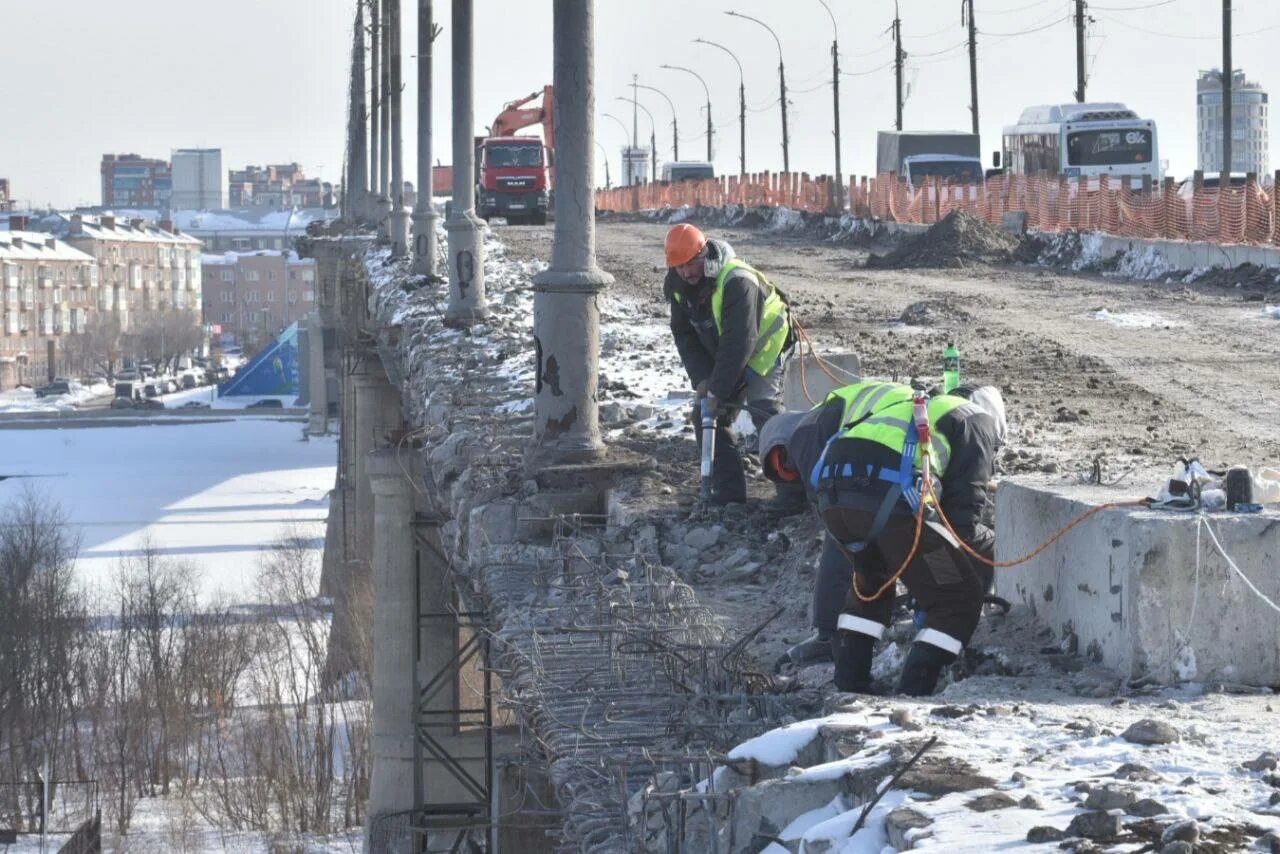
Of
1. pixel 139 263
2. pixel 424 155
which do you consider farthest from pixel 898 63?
pixel 139 263

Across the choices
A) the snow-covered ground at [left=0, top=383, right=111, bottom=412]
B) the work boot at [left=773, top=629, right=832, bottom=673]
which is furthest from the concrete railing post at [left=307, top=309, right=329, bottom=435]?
the work boot at [left=773, top=629, right=832, bottom=673]

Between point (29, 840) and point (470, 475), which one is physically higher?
point (470, 475)

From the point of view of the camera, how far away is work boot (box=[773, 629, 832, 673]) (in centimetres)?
775

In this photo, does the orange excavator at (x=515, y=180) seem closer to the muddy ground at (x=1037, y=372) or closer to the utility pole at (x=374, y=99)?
the utility pole at (x=374, y=99)

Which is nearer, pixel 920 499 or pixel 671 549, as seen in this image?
pixel 920 499

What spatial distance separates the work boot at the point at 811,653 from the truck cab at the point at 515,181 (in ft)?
150

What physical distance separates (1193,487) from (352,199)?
196ft

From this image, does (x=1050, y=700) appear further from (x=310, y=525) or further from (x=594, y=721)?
(x=310, y=525)

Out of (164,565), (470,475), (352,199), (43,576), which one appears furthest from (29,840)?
(352,199)

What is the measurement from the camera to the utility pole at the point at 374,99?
45459 millimetres

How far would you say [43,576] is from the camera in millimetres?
44688

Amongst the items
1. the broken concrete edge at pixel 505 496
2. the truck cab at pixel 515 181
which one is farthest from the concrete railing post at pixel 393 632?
the truck cab at pixel 515 181

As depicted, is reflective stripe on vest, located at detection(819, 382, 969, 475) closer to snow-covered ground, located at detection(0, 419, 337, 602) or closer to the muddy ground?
the muddy ground

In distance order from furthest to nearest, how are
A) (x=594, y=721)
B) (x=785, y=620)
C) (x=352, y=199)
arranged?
(x=352, y=199) < (x=785, y=620) < (x=594, y=721)
